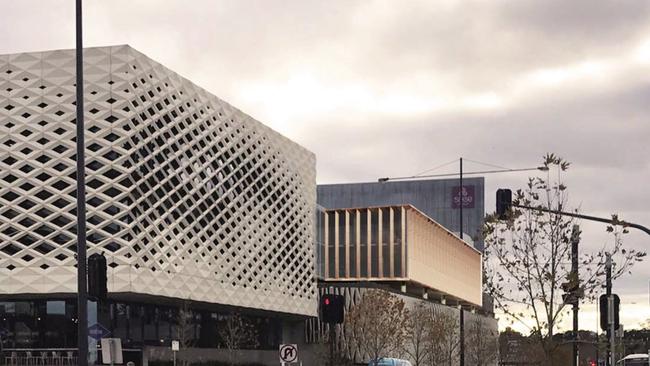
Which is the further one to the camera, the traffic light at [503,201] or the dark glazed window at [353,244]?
the dark glazed window at [353,244]

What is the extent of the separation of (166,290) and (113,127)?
8.84 meters

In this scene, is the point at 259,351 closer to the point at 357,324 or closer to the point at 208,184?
the point at 357,324

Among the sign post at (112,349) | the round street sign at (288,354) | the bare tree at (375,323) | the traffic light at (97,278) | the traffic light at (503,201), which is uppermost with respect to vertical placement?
the traffic light at (503,201)

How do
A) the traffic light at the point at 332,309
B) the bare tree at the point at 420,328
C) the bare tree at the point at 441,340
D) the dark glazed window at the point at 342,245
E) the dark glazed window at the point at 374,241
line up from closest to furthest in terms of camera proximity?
the traffic light at the point at 332,309, the bare tree at the point at 441,340, the bare tree at the point at 420,328, the dark glazed window at the point at 374,241, the dark glazed window at the point at 342,245

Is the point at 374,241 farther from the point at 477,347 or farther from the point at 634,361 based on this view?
the point at 634,361

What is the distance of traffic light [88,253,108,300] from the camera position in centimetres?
1859

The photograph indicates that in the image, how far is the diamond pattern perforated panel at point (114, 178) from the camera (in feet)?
169

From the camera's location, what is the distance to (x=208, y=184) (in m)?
61.1

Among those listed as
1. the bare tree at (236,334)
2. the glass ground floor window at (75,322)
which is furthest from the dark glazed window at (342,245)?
the glass ground floor window at (75,322)

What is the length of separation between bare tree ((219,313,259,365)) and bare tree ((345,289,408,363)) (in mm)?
6627

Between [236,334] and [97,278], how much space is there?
48484 mm

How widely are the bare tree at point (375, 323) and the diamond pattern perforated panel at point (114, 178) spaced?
9.22 meters

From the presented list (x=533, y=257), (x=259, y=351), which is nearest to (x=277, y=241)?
(x=259, y=351)

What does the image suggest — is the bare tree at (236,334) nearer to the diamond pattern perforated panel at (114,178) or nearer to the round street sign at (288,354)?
the diamond pattern perforated panel at (114,178)
